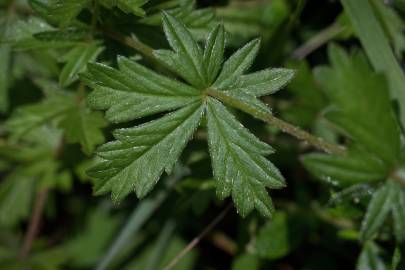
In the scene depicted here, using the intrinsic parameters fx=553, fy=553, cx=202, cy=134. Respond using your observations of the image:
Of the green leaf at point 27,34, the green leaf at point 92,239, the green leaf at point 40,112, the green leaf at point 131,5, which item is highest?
the green leaf at point 131,5

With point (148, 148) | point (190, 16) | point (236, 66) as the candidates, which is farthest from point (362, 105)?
point (148, 148)

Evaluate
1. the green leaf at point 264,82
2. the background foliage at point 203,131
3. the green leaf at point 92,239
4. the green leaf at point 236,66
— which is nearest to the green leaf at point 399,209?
the background foliage at point 203,131

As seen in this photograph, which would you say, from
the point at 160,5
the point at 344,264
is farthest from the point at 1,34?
the point at 344,264

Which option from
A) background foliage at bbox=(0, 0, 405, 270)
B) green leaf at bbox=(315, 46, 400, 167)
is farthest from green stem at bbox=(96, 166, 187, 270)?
green leaf at bbox=(315, 46, 400, 167)

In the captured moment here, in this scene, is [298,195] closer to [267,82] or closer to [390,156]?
[390,156]

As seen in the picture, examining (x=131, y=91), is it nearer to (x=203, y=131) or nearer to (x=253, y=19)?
(x=203, y=131)

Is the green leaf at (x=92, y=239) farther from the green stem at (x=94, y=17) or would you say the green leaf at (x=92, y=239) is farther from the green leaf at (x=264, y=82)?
the green leaf at (x=264, y=82)

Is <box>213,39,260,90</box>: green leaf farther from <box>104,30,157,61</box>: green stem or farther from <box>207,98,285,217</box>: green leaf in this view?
<box>104,30,157,61</box>: green stem
